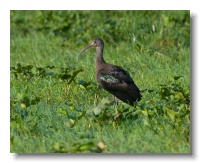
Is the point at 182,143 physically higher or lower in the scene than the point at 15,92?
lower

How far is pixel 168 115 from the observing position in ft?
26.1

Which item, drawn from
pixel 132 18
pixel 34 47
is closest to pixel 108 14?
pixel 132 18

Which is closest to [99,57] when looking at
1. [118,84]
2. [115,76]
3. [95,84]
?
[95,84]

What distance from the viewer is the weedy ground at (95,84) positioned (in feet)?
25.4

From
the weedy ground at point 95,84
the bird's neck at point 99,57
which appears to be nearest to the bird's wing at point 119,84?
the weedy ground at point 95,84

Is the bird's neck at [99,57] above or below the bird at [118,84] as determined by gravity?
above

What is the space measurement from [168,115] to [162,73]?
2.12 meters

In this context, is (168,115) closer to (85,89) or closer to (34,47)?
(85,89)

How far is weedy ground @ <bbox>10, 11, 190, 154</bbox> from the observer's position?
7.73m

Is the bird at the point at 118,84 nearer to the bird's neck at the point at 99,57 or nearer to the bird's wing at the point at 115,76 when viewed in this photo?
the bird's wing at the point at 115,76

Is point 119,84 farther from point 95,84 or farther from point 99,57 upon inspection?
point 99,57

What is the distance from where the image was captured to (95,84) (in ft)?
30.8

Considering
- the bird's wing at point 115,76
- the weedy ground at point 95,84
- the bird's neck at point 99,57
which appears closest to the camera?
the weedy ground at point 95,84
